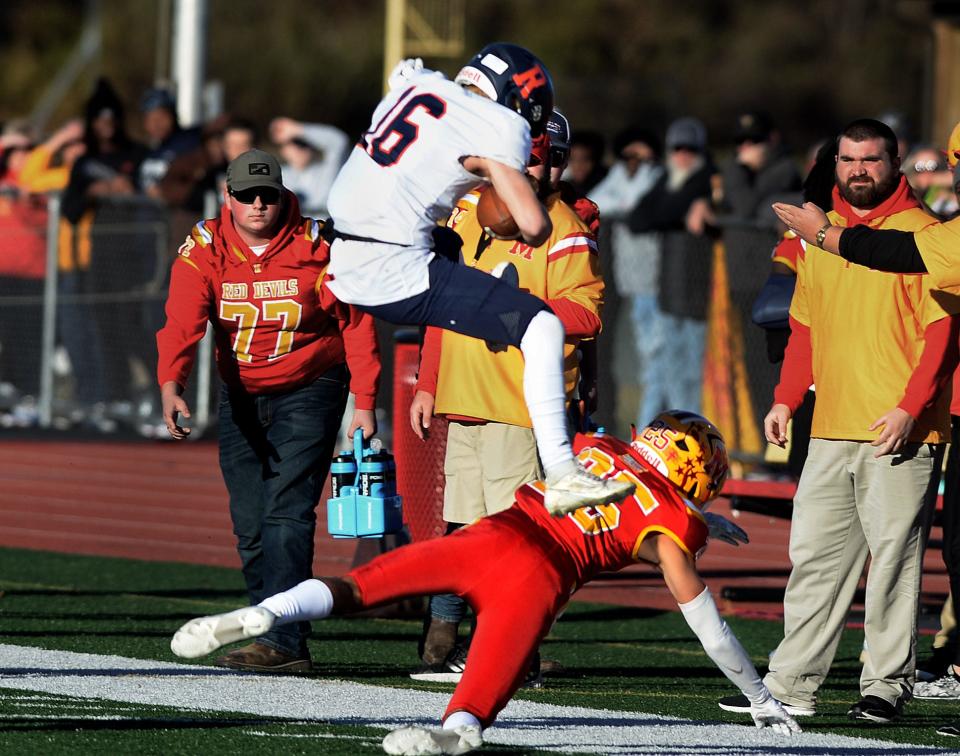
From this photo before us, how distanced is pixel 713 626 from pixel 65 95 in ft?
139

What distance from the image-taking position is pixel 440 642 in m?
7.89

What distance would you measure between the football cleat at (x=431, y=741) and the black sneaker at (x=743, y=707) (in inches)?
66.1

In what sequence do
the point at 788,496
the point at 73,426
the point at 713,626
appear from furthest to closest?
the point at 73,426, the point at 788,496, the point at 713,626

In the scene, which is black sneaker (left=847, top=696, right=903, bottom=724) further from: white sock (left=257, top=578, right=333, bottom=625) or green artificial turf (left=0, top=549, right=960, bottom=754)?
white sock (left=257, top=578, right=333, bottom=625)

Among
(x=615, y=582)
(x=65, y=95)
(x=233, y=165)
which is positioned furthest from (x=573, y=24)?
(x=233, y=165)

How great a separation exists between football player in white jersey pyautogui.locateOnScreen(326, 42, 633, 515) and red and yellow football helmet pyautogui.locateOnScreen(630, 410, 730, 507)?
323 millimetres

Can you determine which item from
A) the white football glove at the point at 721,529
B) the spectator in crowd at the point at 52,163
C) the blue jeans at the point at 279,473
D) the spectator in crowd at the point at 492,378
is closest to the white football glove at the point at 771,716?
the white football glove at the point at 721,529

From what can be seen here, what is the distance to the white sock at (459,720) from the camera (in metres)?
5.75

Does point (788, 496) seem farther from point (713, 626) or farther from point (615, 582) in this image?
point (713, 626)

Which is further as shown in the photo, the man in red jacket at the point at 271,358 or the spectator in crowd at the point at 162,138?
the spectator in crowd at the point at 162,138

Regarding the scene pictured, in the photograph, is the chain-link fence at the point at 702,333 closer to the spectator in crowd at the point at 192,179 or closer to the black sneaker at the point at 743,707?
the spectator in crowd at the point at 192,179

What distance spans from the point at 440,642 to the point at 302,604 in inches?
85.6

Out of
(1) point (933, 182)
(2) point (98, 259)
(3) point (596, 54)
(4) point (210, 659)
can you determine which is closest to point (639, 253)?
(1) point (933, 182)

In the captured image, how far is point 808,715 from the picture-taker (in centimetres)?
727
